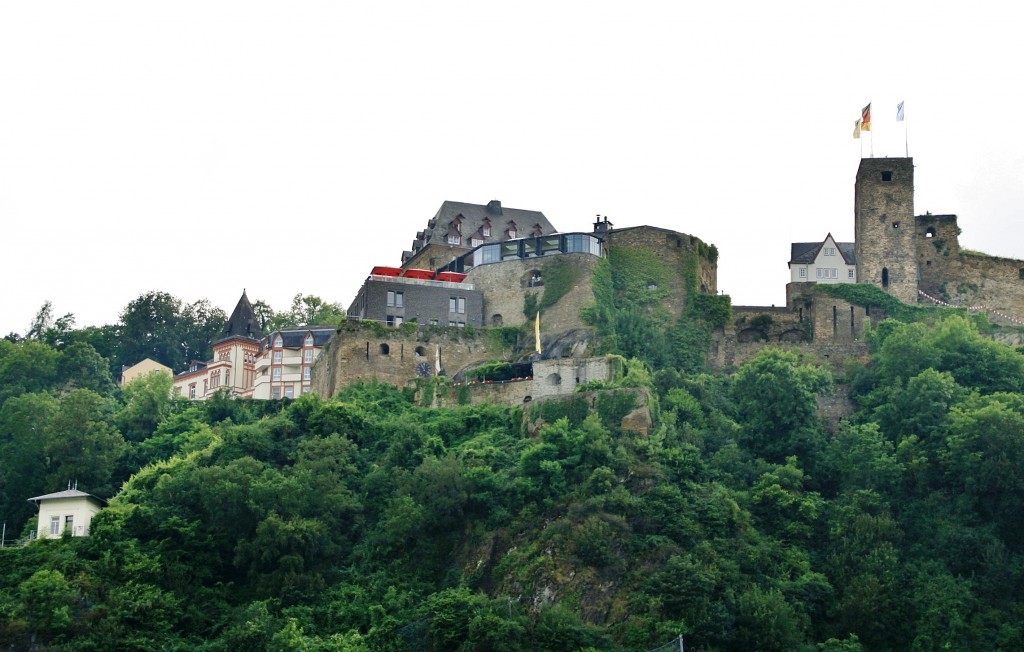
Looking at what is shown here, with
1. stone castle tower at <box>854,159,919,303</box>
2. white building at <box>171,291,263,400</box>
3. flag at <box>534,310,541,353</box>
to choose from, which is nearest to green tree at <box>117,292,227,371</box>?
white building at <box>171,291,263,400</box>

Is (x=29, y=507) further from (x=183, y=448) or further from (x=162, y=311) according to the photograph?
(x=162, y=311)

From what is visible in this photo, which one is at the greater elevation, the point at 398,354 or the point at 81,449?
the point at 398,354

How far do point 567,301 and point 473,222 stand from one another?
1886 cm

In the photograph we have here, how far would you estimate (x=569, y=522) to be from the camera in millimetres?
63875

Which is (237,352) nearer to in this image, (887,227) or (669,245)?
(669,245)

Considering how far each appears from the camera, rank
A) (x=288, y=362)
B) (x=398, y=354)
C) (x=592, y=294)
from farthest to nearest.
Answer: (x=288, y=362) < (x=592, y=294) < (x=398, y=354)

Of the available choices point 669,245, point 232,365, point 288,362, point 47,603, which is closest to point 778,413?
point 669,245

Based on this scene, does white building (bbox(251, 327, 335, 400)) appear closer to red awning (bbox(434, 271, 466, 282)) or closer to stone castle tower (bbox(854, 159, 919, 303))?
red awning (bbox(434, 271, 466, 282))

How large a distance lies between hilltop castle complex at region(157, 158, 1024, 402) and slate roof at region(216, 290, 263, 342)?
726 centimetres

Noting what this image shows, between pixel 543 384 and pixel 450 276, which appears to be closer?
pixel 543 384

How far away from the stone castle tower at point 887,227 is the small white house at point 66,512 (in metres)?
42.1

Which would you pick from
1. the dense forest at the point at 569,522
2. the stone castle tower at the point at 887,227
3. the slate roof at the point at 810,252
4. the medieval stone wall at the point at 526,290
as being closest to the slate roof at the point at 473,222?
the medieval stone wall at the point at 526,290

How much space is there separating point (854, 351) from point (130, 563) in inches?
1483

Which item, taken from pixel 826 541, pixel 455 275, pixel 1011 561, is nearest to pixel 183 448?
pixel 455 275
